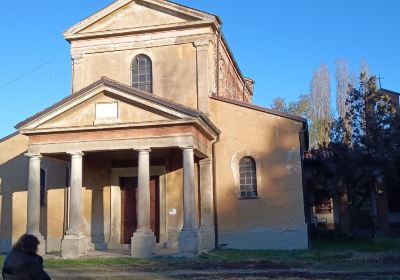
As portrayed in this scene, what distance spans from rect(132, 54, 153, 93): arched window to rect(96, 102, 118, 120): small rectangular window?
12.0 feet

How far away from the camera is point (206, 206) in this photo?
17.5 m

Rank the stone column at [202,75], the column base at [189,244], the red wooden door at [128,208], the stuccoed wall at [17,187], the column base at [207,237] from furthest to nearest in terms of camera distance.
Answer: the stuccoed wall at [17,187]
the red wooden door at [128,208]
the stone column at [202,75]
the column base at [207,237]
the column base at [189,244]

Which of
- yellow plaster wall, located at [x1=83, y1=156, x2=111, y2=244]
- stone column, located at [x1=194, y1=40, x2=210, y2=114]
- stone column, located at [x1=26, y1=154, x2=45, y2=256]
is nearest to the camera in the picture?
stone column, located at [x1=26, y1=154, x2=45, y2=256]

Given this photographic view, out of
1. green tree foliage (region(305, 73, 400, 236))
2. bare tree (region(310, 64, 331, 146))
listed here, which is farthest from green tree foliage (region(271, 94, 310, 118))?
green tree foliage (region(305, 73, 400, 236))

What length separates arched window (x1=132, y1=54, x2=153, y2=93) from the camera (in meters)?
19.5

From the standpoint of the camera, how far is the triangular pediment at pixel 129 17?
1930 cm

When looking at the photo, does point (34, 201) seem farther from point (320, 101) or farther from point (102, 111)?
point (320, 101)

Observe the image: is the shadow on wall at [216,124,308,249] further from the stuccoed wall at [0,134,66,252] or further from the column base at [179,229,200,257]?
the stuccoed wall at [0,134,66,252]

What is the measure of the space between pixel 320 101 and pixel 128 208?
2608 cm

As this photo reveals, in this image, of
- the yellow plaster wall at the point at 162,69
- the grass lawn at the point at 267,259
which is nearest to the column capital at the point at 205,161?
the yellow plaster wall at the point at 162,69

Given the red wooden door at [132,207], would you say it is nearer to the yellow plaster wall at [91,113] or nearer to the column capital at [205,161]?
the column capital at [205,161]

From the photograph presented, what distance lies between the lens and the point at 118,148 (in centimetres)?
1561

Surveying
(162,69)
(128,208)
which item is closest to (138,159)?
(128,208)

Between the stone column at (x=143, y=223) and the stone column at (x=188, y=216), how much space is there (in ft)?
3.33
